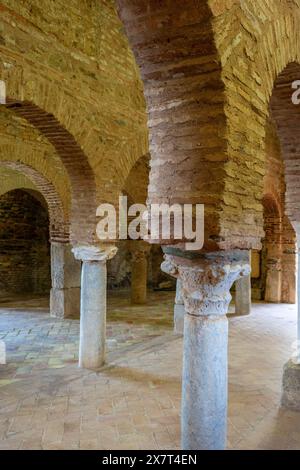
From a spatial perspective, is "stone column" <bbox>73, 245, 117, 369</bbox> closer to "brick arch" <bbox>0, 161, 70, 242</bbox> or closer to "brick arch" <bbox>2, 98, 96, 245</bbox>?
"brick arch" <bbox>2, 98, 96, 245</bbox>

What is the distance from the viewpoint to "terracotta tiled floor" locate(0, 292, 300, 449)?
4.38m

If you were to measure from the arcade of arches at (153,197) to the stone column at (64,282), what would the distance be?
39mm

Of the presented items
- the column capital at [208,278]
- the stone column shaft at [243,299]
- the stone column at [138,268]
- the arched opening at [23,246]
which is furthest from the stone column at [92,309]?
the arched opening at [23,246]

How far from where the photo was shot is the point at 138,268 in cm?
1257

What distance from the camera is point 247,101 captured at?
123 inches

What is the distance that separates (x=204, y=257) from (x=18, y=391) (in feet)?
13.7

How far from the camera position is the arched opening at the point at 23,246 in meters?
14.3

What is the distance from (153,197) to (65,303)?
7.81m

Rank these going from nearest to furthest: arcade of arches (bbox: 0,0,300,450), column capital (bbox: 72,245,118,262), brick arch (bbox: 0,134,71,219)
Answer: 1. arcade of arches (bbox: 0,0,300,450)
2. column capital (bbox: 72,245,118,262)
3. brick arch (bbox: 0,134,71,219)

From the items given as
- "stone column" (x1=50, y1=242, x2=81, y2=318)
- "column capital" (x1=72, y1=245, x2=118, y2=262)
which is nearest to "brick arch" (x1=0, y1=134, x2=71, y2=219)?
"stone column" (x1=50, y1=242, x2=81, y2=318)

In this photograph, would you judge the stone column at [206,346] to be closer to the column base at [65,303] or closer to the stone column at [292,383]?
the stone column at [292,383]

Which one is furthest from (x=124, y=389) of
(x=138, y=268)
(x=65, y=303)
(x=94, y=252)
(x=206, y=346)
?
(x=138, y=268)

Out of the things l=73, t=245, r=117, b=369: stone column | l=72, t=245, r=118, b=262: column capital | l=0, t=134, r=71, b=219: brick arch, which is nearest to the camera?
l=72, t=245, r=118, b=262: column capital

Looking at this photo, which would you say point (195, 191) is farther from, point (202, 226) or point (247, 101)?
point (247, 101)
